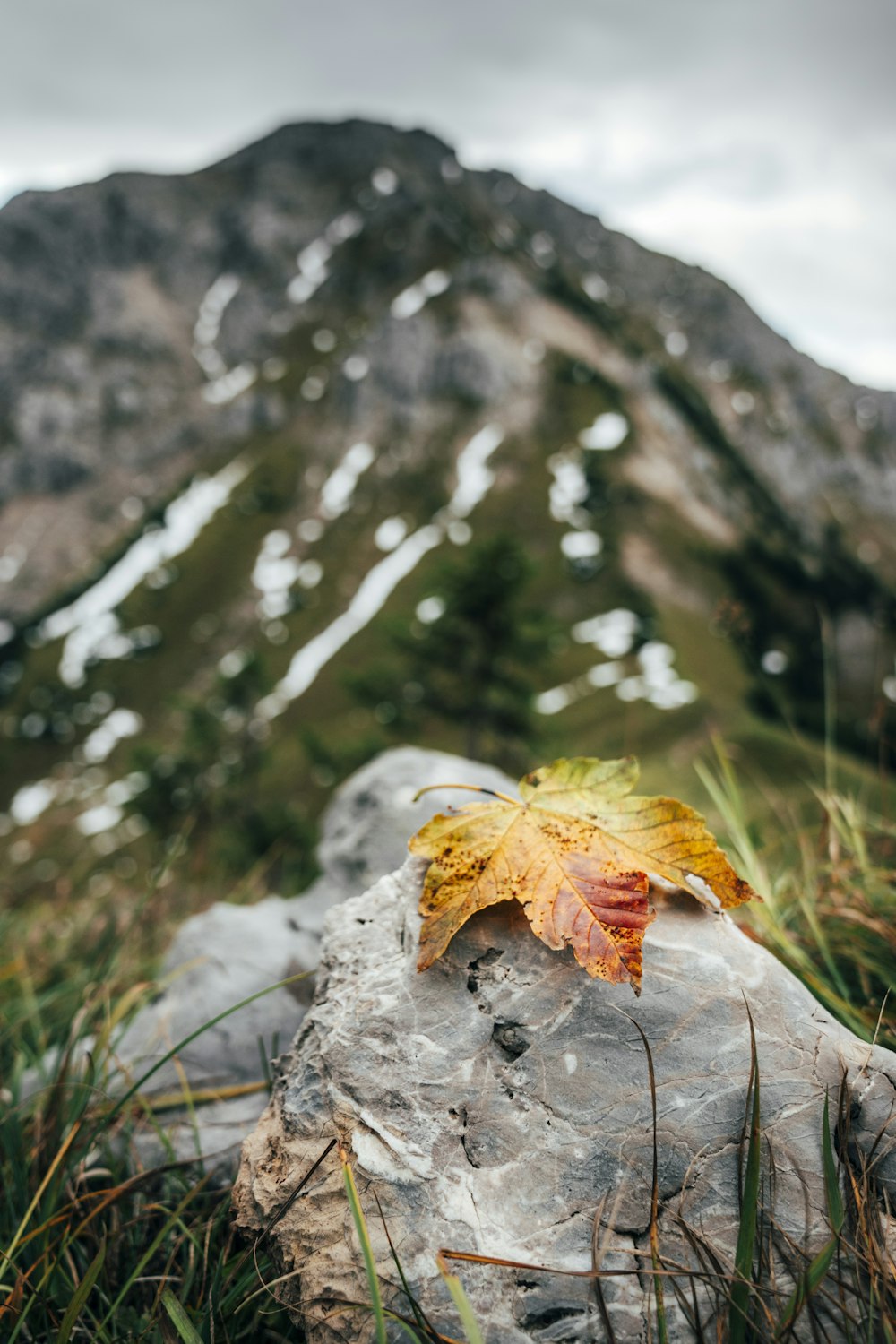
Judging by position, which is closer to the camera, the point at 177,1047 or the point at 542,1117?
the point at 542,1117

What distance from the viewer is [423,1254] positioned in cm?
122

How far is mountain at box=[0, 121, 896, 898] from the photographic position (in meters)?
72.6

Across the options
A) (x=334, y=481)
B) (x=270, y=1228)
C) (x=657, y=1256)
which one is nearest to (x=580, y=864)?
(x=657, y=1256)

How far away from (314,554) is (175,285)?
121 meters

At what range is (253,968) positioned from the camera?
263 centimetres

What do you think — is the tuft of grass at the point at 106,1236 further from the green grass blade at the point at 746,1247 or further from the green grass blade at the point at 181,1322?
the green grass blade at the point at 746,1247

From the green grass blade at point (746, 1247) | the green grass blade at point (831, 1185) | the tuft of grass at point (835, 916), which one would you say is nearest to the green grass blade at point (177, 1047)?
the green grass blade at point (746, 1247)

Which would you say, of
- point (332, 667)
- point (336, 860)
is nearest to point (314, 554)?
point (332, 667)

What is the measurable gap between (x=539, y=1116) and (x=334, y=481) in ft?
459

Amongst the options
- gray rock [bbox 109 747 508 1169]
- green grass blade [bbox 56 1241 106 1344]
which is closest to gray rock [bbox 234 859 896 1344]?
green grass blade [bbox 56 1241 106 1344]

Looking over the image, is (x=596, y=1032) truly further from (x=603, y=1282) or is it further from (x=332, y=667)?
(x=332, y=667)

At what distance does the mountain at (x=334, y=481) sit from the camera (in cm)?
7256

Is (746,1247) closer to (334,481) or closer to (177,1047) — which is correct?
(177,1047)

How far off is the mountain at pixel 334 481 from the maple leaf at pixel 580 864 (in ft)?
86.2
